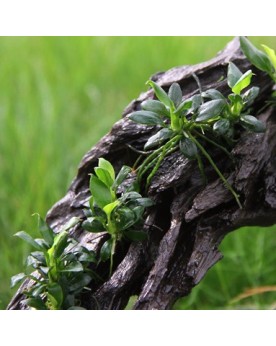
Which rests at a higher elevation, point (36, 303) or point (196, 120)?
point (196, 120)

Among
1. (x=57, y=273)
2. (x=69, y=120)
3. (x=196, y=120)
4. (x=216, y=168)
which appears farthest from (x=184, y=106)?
(x=69, y=120)

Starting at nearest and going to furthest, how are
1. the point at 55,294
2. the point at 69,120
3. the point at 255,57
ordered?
the point at 55,294 < the point at 255,57 < the point at 69,120

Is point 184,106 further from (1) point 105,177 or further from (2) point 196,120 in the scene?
(1) point 105,177

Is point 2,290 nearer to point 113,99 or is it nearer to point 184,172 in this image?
point 184,172

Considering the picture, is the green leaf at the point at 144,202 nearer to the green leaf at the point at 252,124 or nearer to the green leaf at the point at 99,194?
the green leaf at the point at 99,194

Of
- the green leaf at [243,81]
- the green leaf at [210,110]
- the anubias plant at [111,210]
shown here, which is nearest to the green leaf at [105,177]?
the anubias plant at [111,210]

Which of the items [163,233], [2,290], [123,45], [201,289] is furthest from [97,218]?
[123,45]
